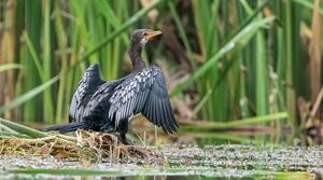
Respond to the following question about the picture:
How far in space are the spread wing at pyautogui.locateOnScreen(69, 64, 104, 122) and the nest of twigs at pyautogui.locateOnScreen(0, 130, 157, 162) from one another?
0.50 metres

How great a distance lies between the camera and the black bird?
7.02 m

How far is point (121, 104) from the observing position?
7.02 m

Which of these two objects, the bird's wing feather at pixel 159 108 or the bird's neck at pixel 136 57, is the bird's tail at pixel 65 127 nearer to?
the bird's wing feather at pixel 159 108

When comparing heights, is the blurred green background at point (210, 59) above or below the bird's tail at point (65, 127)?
above

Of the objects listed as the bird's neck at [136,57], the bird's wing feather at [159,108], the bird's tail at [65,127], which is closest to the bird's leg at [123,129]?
the bird's wing feather at [159,108]

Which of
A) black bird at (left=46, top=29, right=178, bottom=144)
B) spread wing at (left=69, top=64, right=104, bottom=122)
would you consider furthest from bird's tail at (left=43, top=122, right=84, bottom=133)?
spread wing at (left=69, top=64, right=104, bottom=122)

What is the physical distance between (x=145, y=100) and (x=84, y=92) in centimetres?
47

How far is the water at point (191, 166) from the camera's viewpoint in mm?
5762

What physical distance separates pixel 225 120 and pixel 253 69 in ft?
1.55

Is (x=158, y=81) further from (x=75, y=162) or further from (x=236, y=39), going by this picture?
(x=236, y=39)

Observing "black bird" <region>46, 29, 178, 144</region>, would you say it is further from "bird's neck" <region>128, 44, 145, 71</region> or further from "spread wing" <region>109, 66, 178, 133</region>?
"bird's neck" <region>128, 44, 145, 71</region>

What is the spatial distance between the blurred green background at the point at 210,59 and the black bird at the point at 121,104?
1.48m

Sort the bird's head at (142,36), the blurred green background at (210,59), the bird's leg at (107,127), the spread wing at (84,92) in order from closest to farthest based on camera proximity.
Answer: the bird's leg at (107,127)
the spread wing at (84,92)
the bird's head at (142,36)
the blurred green background at (210,59)

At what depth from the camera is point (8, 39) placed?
948cm
